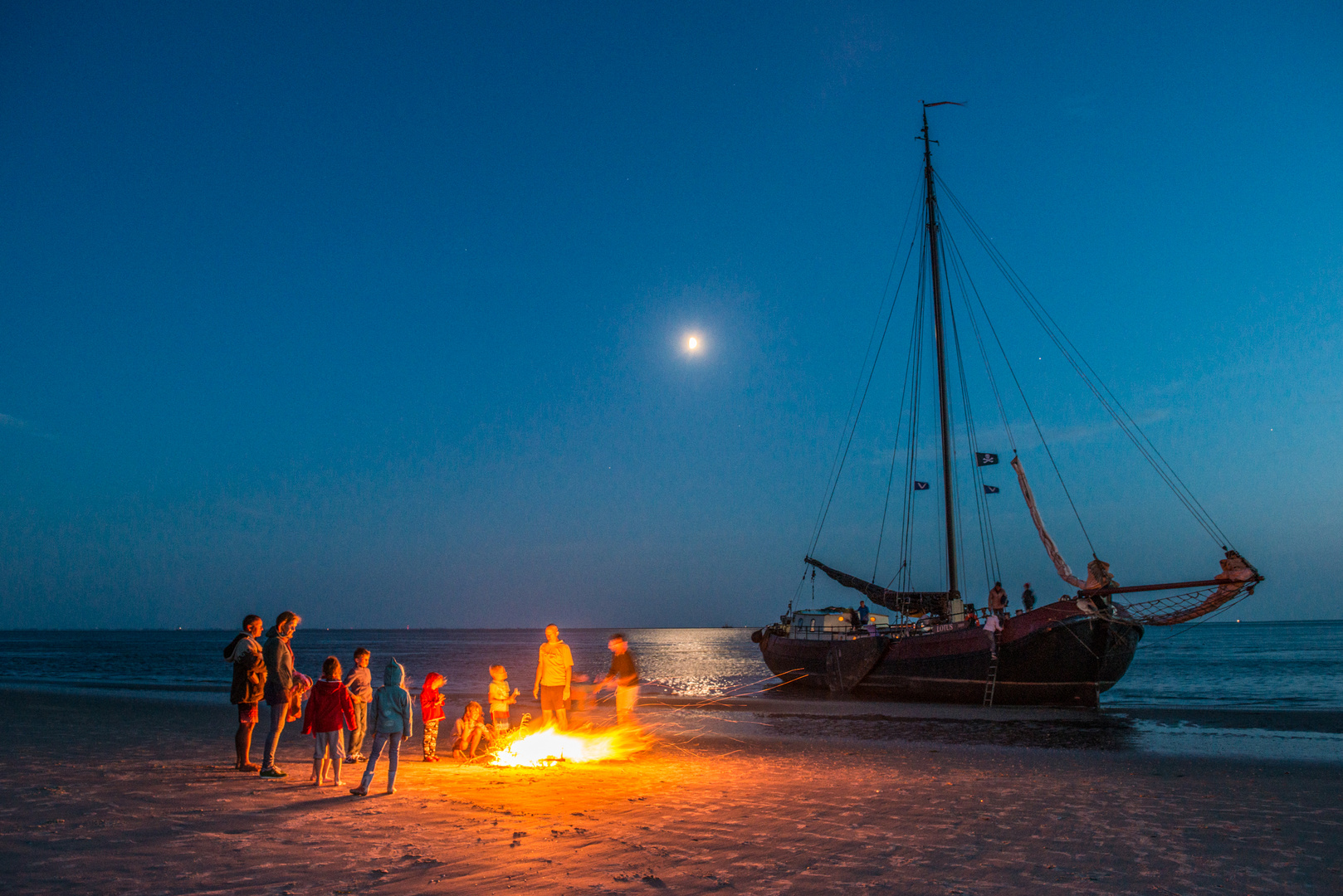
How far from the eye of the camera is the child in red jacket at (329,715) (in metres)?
8.82

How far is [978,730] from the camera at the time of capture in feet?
58.4

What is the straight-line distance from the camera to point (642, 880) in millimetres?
5754

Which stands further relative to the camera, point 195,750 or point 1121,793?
point 195,750

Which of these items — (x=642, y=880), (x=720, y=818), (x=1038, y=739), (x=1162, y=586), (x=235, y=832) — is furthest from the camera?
(x=1162, y=586)

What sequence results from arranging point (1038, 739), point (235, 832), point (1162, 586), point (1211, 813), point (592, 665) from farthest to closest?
point (592, 665) < point (1162, 586) < point (1038, 739) < point (1211, 813) < point (235, 832)

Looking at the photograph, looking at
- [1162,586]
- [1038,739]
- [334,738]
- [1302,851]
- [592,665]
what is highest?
[1162,586]

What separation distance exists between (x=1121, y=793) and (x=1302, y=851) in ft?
9.42

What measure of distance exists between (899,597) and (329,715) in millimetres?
27247

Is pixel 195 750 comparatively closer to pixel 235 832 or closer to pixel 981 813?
pixel 235 832

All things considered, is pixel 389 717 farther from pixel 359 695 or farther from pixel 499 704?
pixel 499 704

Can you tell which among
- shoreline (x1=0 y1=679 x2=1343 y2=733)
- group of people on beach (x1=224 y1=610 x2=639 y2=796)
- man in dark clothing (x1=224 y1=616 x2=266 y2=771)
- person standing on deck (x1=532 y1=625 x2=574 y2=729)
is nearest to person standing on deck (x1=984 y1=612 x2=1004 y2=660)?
shoreline (x1=0 y1=679 x2=1343 y2=733)

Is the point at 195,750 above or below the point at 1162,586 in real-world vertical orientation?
below

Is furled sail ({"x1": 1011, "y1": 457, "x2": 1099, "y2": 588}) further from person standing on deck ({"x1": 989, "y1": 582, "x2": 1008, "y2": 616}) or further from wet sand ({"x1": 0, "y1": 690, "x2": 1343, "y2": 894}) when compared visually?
wet sand ({"x1": 0, "y1": 690, "x2": 1343, "y2": 894})

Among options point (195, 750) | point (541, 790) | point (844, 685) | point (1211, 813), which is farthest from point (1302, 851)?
point (844, 685)
